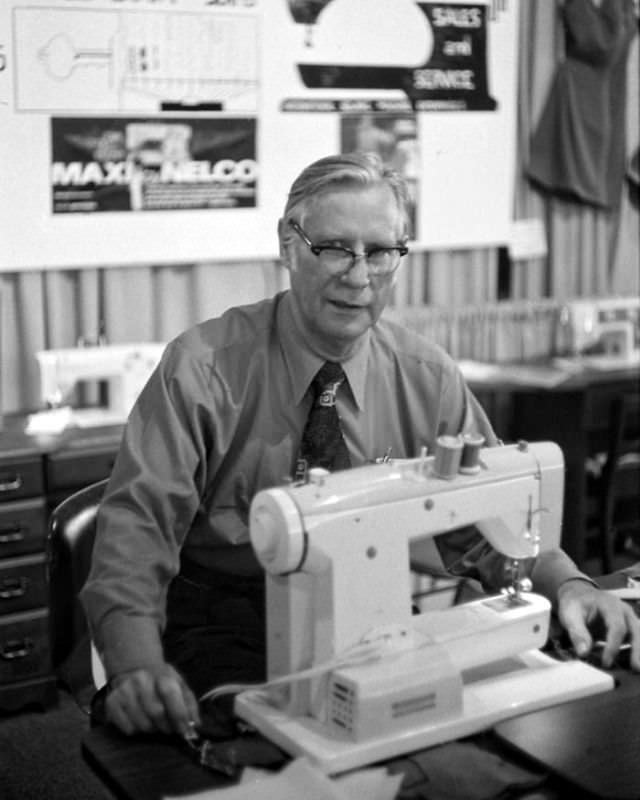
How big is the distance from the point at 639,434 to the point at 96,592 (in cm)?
285

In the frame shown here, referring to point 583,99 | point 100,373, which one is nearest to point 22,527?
point 100,373

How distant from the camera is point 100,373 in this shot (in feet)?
11.6

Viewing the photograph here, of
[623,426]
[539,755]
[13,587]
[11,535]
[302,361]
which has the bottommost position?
[13,587]

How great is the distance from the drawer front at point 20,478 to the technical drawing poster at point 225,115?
652 mm

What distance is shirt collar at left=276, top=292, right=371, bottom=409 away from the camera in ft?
7.01

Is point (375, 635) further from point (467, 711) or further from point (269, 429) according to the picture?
point (269, 429)

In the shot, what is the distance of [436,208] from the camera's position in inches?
173

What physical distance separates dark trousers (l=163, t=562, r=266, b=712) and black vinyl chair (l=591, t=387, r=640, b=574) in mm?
2283

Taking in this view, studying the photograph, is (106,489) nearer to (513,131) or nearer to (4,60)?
(4,60)

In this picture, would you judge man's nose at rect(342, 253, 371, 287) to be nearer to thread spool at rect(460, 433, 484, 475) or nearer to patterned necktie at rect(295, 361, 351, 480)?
patterned necktie at rect(295, 361, 351, 480)

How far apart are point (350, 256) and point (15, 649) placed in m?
1.83

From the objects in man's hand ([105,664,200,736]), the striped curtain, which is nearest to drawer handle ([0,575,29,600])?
the striped curtain

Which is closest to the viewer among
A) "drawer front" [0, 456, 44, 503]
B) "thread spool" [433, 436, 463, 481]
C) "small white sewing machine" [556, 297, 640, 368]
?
"thread spool" [433, 436, 463, 481]

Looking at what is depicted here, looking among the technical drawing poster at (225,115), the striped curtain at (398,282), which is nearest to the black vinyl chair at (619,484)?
the striped curtain at (398,282)
